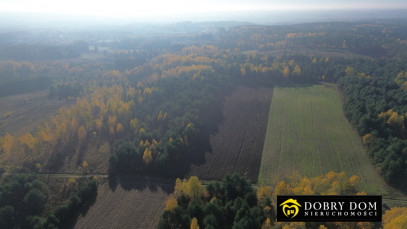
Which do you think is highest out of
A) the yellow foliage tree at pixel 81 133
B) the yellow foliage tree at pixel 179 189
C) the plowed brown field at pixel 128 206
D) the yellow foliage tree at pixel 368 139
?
the yellow foliage tree at pixel 368 139

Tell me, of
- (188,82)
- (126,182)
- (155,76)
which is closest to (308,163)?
(126,182)

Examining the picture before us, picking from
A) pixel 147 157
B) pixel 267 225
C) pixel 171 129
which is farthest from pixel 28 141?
pixel 267 225

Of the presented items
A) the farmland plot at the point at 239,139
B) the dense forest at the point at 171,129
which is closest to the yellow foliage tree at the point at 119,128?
the dense forest at the point at 171,129

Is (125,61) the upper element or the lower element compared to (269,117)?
upper

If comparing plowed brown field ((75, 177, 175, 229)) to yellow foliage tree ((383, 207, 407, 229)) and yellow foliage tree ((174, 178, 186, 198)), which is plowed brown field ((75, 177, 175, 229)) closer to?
yellow foliage tree ((174, 178, 186, 198))

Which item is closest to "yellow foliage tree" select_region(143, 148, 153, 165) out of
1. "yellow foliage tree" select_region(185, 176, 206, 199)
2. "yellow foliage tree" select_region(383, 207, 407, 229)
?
"yellow foliage tree" select_region(185, 176, 206, 199)

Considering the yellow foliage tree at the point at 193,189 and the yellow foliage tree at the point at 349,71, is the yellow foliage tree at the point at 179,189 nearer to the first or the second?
the yellow foliage tree at the point at 193,189

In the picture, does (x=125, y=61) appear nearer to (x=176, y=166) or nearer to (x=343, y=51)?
(x=176, y=166)
